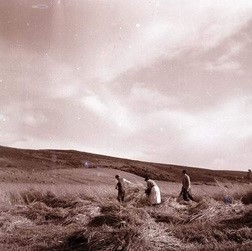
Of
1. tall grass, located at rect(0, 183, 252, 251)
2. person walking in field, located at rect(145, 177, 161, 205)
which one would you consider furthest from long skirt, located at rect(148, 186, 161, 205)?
tall grass, located at rect(0, 183, 252, 251)

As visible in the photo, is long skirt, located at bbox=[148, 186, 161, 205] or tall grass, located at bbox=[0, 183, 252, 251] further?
long skirt, located at bbox=[148, 186, 161, 205]

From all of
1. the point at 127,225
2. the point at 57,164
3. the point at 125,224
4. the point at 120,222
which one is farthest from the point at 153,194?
the point at 57,164

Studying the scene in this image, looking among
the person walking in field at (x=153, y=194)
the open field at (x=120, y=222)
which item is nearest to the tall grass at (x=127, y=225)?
the open field at (x=120, y=222)

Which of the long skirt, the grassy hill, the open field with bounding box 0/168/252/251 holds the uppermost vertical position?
the grassy hill

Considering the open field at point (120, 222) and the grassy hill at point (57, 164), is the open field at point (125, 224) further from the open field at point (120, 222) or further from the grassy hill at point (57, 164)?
the grassy hill at point (57, 164)

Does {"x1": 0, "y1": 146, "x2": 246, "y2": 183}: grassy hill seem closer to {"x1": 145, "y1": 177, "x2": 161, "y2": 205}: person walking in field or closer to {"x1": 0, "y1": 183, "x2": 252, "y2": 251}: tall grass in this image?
{"x1": 0, "y1": 183, "x2": 252, "y2": 251}: tall grass

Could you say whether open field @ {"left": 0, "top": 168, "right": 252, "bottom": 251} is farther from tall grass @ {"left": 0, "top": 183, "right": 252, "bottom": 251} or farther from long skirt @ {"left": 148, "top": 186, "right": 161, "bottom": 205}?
long skirt @ {"left": 148, "top": 186, "right": 161, "bottom": 205}

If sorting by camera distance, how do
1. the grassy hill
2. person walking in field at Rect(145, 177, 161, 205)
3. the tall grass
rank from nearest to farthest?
the tall grass, person walking in field at Rect(145, 177, 161, 205), the grassy hill

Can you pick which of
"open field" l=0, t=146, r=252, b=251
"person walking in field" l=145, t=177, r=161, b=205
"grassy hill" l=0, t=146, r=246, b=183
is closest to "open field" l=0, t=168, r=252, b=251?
"open field" l=0, t=146, r=252, b=251

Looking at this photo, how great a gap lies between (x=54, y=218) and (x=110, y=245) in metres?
4.62

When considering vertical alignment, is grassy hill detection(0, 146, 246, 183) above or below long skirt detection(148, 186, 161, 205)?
above

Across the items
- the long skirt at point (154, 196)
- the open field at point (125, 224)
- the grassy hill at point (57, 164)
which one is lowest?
the open field at point (125, 224)

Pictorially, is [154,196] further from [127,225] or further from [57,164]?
[57,164]

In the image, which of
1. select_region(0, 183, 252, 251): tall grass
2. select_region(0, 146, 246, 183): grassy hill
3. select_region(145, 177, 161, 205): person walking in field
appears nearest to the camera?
select_region(0, 183, 252, 251): tall grass
